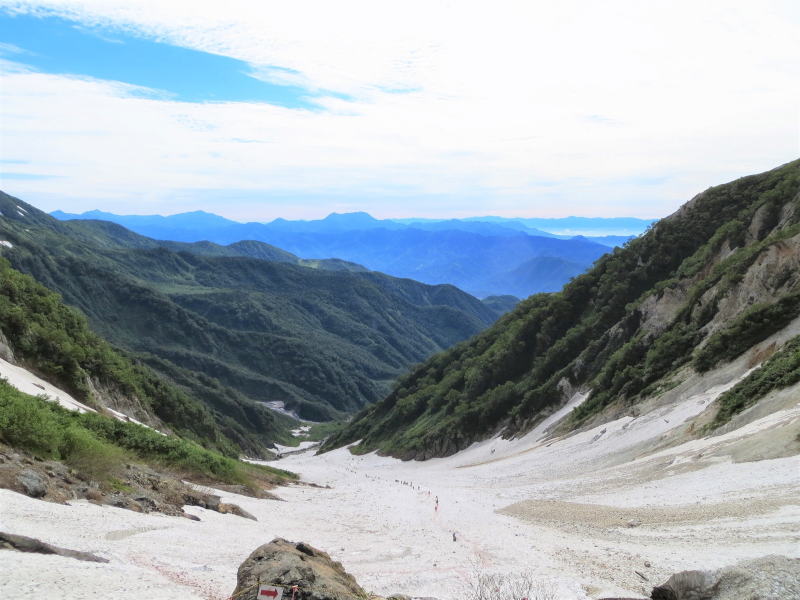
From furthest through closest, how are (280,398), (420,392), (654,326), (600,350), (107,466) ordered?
(280,398) < (420,392) < (600,350) < (654,326) < (107,466)

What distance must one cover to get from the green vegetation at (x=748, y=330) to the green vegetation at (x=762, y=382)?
3.73 metres

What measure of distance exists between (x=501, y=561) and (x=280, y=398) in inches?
6521

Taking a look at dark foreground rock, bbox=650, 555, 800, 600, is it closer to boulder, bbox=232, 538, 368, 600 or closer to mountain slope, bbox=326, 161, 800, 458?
boulder, bbox=232, 538, 368, 600

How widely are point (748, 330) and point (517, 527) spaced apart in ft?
56.4

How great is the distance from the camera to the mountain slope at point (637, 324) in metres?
31.1

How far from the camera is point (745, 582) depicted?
7520 millimetres

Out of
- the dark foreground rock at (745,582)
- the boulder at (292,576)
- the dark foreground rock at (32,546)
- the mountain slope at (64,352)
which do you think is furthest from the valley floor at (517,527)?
the mountain slope at (64,352)

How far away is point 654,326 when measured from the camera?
39.1 metres

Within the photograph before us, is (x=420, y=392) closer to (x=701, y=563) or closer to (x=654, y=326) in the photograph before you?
(x=654, y=326)

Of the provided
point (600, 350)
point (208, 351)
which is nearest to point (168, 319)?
point (208, 351)

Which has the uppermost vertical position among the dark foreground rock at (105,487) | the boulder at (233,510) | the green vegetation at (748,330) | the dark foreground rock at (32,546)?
the green vegetation at (748,330)

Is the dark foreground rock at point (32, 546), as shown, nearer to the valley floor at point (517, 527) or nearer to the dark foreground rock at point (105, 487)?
the valley floor at point (517, 527)

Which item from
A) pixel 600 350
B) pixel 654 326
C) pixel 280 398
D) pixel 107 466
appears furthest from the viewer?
pixel 280 398

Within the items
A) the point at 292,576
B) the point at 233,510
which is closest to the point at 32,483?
the point at 233,510
